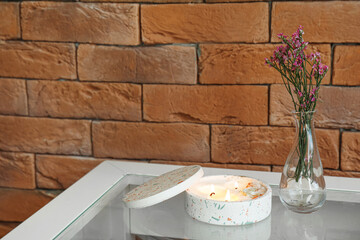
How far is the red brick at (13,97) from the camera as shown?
172 centimetres

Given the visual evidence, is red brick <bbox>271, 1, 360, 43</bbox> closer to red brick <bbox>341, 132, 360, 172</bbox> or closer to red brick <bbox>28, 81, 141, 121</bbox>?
red brick <bbox>341, 132, 360, 172</bbox>

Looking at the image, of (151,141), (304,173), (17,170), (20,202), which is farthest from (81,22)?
(304,173)

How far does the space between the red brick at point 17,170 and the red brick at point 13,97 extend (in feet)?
0.53

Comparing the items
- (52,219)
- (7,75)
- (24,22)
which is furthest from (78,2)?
(52,219)

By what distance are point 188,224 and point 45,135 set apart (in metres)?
0.87

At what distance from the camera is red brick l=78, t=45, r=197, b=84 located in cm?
158

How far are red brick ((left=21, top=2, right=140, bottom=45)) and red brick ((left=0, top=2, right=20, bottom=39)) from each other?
0.02 m

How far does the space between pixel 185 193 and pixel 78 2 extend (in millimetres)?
829

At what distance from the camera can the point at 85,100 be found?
5.51 ft

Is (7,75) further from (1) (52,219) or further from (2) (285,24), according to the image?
(2) (285,24)

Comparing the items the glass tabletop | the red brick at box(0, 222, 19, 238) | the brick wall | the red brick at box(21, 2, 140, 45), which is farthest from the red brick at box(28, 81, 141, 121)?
the glass tabletop

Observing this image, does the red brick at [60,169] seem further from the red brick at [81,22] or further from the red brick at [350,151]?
the red brick at [350,151]

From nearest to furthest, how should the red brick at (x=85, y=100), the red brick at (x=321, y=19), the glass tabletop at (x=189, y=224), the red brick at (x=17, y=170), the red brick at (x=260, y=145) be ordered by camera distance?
the glass tabletop at (x=189, y=224), the red brick at (x=321, y=19), the red brick at (x=260, y=145), the red brick at (x=85, y=100), the red brick at (x=17, y=170)

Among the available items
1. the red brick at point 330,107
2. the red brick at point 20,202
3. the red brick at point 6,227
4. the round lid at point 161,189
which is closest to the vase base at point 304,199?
the round lid at point 161,189
